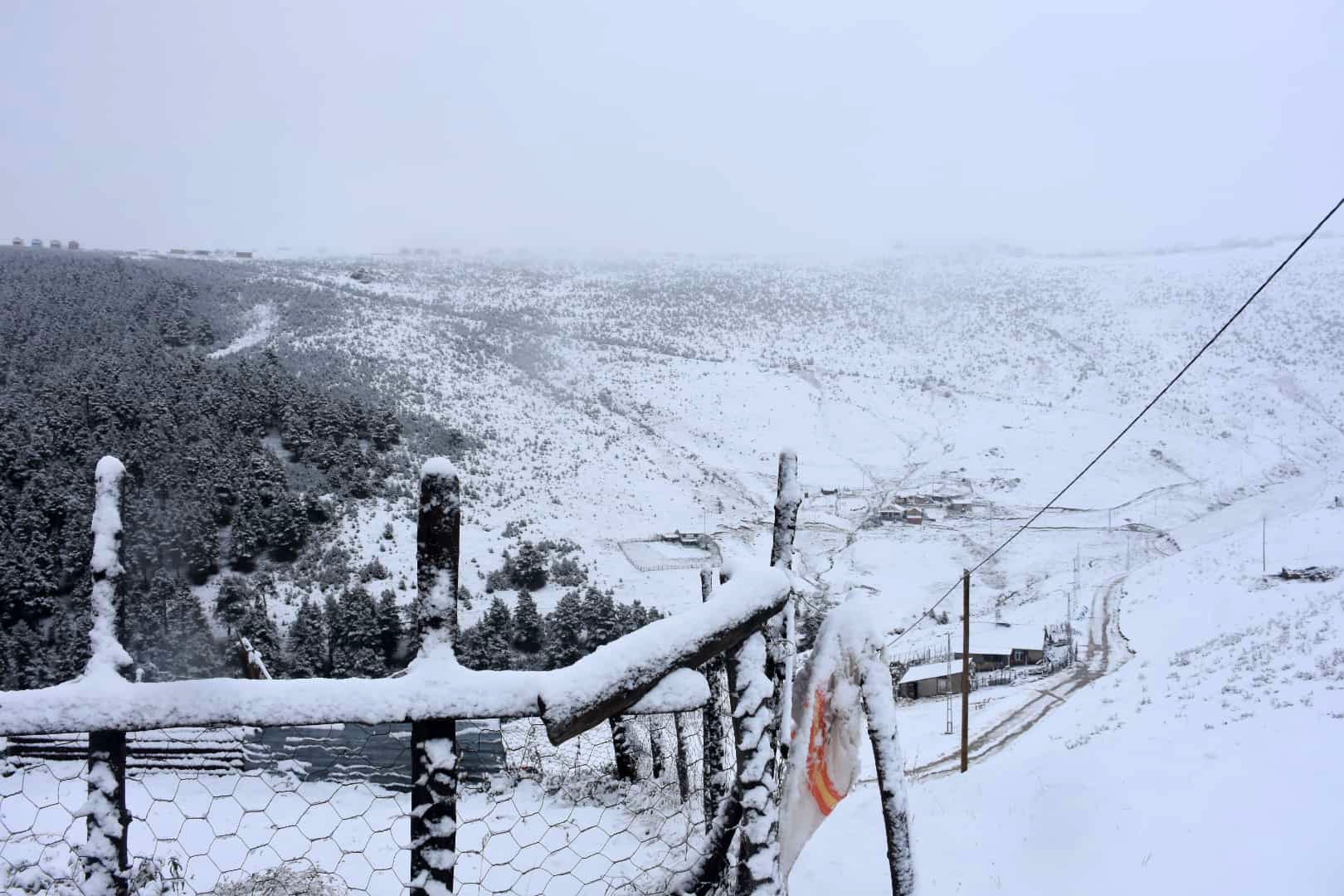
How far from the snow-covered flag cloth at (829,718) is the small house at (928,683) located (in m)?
27.6

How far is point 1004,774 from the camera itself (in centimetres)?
666

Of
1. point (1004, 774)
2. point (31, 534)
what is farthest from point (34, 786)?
point (31, 534)

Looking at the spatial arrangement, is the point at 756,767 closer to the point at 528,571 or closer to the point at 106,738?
the point at 106,738

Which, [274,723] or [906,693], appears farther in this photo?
[906,693]

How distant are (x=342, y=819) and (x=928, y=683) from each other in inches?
1165

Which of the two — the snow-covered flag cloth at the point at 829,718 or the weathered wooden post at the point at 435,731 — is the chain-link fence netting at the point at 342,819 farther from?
the snow-covered flag cloth at the point at 829,718

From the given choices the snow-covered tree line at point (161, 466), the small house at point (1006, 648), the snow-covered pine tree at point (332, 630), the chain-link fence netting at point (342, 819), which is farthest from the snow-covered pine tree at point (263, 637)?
the small house at point (1006, 648)

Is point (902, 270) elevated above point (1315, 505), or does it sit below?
above

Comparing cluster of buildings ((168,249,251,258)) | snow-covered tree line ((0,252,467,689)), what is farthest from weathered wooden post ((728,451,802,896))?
cluster of buildings ((168,249,251,258))

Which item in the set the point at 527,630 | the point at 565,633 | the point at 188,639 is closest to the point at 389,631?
the point at 527,630

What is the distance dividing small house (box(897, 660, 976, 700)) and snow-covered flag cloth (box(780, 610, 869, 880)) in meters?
27.6

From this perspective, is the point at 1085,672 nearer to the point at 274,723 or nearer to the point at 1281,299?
the point at 274,723

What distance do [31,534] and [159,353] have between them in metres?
30.8

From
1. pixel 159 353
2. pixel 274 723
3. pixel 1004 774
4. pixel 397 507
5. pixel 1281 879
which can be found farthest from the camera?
pixel 159 353
